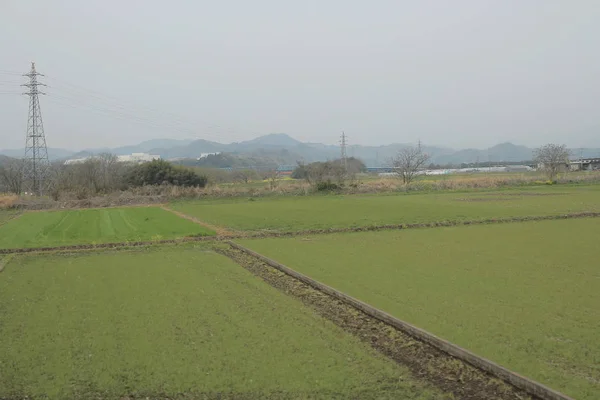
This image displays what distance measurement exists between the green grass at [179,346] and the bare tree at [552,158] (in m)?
51.1

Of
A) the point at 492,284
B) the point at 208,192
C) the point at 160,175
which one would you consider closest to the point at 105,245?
the point at 492,284

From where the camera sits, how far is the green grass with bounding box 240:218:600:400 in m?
6.02

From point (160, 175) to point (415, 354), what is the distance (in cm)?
4590

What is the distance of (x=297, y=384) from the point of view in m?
5.37

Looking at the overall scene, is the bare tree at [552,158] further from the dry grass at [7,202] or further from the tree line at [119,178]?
the dry grass at [7,202]

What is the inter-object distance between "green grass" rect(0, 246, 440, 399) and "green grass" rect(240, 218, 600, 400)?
4.68 ft

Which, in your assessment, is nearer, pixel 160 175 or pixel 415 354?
pixel 415 354

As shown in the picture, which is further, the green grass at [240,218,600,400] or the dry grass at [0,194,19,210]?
the dry grass at [0,194,19,210]

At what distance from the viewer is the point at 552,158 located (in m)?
53.7

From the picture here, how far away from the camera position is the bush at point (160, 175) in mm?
49156

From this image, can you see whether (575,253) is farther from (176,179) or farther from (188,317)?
(176,179)

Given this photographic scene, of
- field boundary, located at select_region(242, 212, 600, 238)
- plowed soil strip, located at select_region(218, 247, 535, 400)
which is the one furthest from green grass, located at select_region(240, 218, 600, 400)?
field boundary, located at select_region(242, 212, 600, 238)

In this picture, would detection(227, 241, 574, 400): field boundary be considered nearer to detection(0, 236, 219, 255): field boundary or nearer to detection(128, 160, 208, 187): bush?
detection(0, 236, 219, 255): field boundary

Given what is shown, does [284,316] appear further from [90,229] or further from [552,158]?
[552,158]
